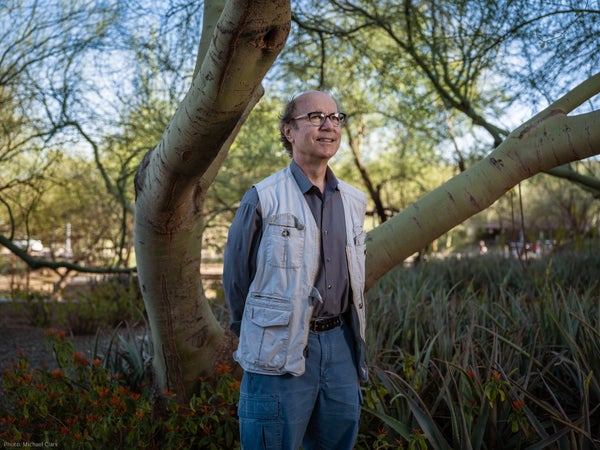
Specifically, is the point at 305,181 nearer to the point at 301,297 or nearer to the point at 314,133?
the point at 314,133

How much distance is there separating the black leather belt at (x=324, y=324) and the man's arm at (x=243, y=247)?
0.92 ft

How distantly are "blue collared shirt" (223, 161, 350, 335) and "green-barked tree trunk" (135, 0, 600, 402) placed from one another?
1.14 feet

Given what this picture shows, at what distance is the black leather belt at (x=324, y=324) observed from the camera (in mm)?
2102

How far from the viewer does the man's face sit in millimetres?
2172

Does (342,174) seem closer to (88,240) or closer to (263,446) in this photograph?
(88,240)

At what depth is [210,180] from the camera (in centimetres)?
321

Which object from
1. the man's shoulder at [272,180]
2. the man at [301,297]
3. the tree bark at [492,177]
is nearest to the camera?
the man at [301,297]

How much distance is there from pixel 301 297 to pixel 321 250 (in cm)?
21

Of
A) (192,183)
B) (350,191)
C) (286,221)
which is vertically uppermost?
(192,183)

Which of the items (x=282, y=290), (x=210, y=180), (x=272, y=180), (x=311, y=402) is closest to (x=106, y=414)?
(x=210, y=180)

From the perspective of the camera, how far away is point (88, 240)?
13172mm

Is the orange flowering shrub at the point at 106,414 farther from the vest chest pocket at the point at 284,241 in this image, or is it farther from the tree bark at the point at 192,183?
the vest chest pocket at the point at 284,241

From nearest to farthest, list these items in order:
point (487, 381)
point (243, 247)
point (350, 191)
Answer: point (243, 247), point (350, 191), point (487, 381)

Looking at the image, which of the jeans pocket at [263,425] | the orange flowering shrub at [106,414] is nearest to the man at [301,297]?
the jeans pocket at [263,425]
